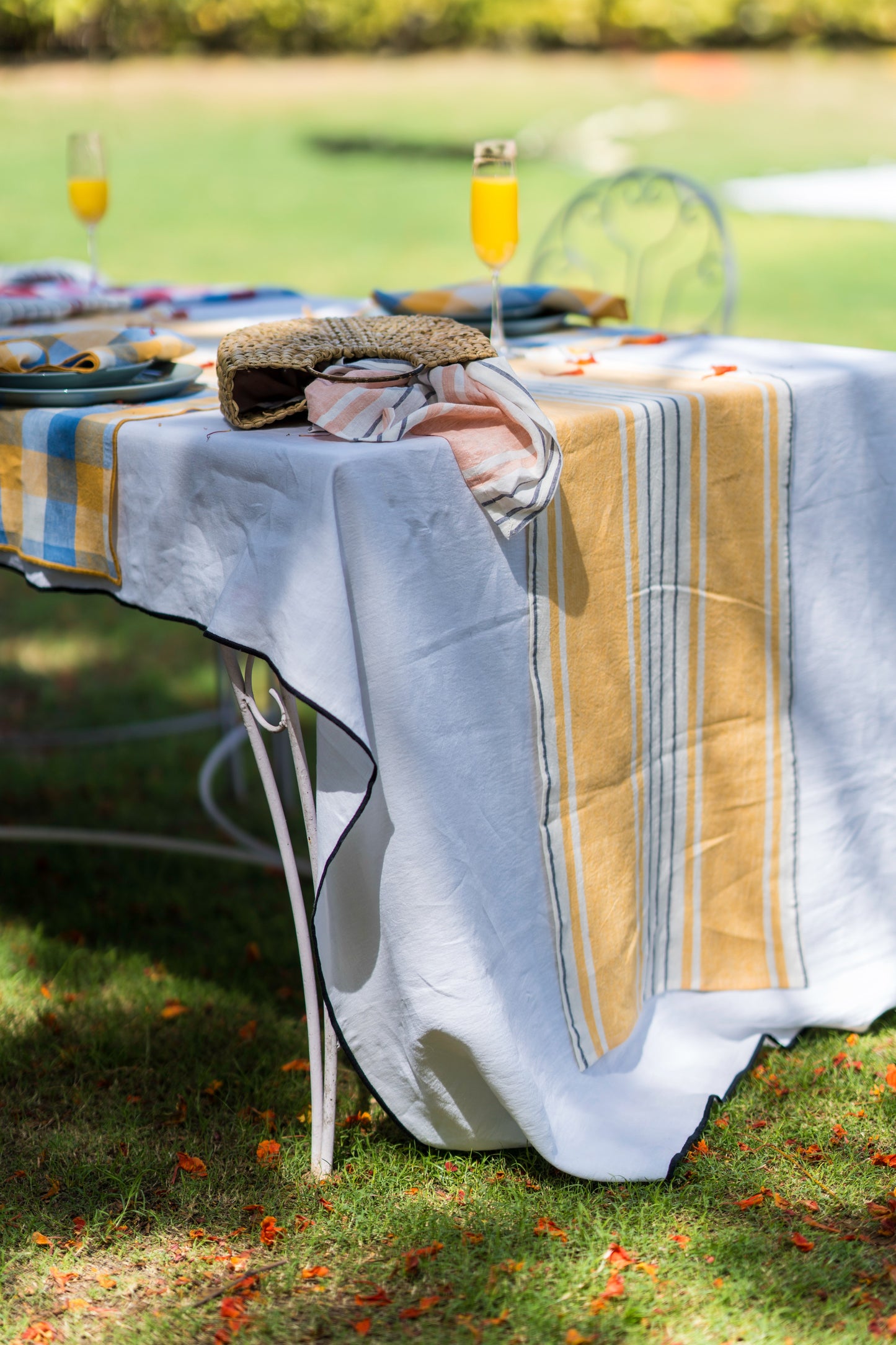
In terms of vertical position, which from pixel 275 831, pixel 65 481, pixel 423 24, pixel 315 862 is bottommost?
pixel 275 831

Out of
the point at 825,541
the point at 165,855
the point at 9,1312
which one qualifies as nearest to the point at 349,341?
the point at 825,541

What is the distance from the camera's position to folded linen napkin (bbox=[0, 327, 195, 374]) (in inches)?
67.9

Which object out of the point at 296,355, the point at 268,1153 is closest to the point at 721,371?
the point at 296,355

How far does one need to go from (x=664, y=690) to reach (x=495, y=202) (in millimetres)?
678

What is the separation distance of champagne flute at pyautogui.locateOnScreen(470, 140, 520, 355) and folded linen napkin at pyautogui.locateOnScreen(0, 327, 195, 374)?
1.36 feet

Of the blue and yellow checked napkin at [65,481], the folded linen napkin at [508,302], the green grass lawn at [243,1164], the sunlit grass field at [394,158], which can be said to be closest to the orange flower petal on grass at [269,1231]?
the green grass lawn at [243,1164]

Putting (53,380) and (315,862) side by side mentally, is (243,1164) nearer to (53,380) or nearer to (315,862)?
(315,862)

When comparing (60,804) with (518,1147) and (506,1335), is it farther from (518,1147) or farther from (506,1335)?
(506,1335)

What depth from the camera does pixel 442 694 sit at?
5.04 ft

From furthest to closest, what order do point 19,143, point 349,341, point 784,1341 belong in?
point 19,143 → point 349,341 → point 784,1341

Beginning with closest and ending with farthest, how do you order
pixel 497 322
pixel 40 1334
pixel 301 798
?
pixel 40 1334 < pixel 301 798 < pixel 497 322

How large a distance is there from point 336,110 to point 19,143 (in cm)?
445

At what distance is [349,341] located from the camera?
167cm

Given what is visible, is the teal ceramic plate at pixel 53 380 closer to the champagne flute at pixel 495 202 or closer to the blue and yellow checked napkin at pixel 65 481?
the blue and yellow checked napkin at pixel 65 481
